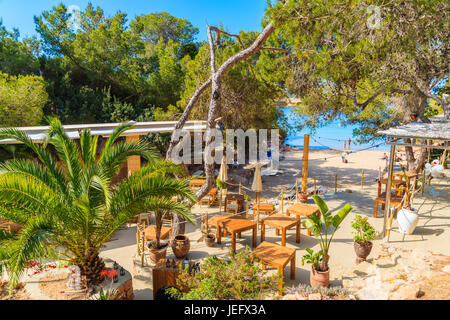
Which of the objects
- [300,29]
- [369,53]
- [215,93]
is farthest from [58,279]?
[369,53]

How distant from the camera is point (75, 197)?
586cm

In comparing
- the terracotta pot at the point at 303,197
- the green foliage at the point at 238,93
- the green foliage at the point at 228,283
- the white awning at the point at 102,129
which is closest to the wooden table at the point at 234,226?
the green foliage at the point at 228,283

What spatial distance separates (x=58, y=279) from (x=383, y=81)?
11.8 m

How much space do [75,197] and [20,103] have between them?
12.5 m

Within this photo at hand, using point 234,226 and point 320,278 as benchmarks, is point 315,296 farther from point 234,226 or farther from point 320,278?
point 234,226

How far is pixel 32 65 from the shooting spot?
20.9m

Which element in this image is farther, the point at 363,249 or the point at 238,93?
the point at 238,93

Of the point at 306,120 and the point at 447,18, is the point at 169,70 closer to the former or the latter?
the point at 306,120

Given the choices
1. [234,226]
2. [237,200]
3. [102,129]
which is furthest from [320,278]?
[102,129]

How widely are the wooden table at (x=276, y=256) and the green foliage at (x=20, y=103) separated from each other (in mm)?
14745

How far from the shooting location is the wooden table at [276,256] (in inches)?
238

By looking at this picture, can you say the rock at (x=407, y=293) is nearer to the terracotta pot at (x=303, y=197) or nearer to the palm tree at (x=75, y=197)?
the palm tree at (x=75, y=197)

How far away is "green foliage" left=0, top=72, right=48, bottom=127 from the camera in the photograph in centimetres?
1465
